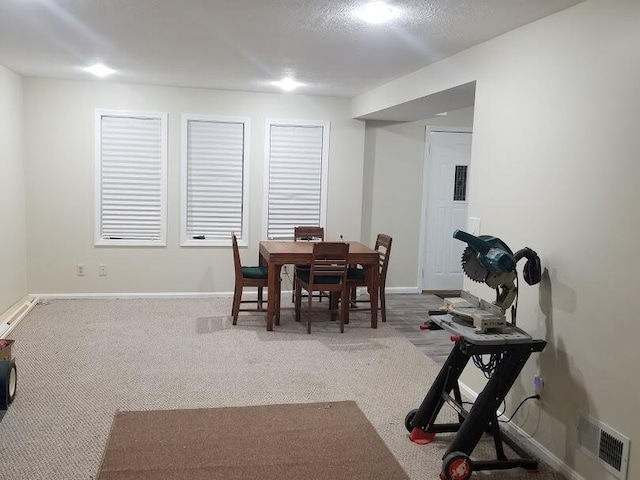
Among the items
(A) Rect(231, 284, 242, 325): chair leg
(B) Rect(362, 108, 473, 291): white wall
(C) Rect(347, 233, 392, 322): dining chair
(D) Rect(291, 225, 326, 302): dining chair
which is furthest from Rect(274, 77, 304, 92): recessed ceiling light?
(A) Rect(231, 284, 242, 325): chair leg

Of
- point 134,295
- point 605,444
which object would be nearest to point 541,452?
point 605,444

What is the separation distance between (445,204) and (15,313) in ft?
15.9

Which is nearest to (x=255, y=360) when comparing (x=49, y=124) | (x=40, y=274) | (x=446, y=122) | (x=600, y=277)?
(x=600, y=277)

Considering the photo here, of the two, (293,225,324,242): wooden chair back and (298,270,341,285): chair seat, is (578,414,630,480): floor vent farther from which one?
(293,225,324,242): wooden chair back

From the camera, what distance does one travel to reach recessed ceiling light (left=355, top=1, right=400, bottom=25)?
9.27 ft

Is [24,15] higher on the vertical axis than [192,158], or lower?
higher

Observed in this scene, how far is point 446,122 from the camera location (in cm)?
672

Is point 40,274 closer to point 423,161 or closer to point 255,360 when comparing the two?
point 255,360

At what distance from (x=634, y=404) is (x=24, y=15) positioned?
150 inches

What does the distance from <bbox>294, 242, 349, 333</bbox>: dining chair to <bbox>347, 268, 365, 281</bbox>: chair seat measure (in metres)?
0.20

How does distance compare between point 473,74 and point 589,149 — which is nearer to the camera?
point 589,149

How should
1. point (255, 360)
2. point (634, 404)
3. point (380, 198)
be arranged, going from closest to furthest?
point (634, 404) < point (255, 360) < point (380, 198)

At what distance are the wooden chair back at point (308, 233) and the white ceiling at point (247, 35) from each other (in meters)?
1.65

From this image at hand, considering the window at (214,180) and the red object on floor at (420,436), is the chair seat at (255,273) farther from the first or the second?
the red object on floor at (420,436)
